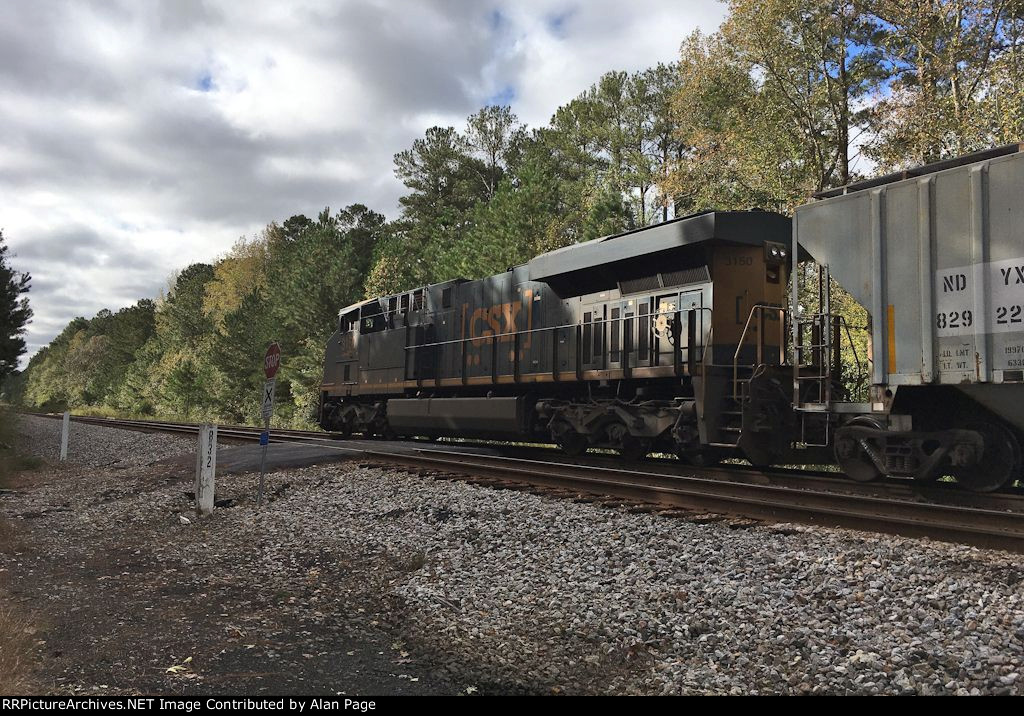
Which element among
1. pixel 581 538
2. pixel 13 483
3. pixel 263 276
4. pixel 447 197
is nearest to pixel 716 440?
pixel 581 538

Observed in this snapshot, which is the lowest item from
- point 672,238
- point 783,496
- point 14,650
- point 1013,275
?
point 14,650

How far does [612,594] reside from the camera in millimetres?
4777

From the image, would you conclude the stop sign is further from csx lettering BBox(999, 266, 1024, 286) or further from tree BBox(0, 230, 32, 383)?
tree BBox(0, 230, 32, 383)

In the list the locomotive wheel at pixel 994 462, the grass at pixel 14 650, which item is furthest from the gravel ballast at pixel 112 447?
the locomotive wheel at pixel 994 462

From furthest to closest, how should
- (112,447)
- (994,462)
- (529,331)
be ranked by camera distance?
1. (112,447)
2. (529,331)
3. (994,462)

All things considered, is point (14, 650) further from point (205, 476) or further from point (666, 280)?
point (666, 280)

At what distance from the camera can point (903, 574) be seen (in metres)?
4.88

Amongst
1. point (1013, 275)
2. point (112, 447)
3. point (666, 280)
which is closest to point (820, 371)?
point (1013, 275)

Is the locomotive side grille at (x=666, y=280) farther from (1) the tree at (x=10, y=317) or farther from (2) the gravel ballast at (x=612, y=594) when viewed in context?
(1) the tree at (x=10, y=317)

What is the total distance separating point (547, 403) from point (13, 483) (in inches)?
396

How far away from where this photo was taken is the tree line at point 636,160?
1731cm

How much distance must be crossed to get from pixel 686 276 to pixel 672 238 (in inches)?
25.7

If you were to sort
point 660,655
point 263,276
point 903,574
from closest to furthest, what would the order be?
point 660,655
point 903,574
point 263,276

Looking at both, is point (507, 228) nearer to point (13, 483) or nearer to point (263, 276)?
point (13, 483)
